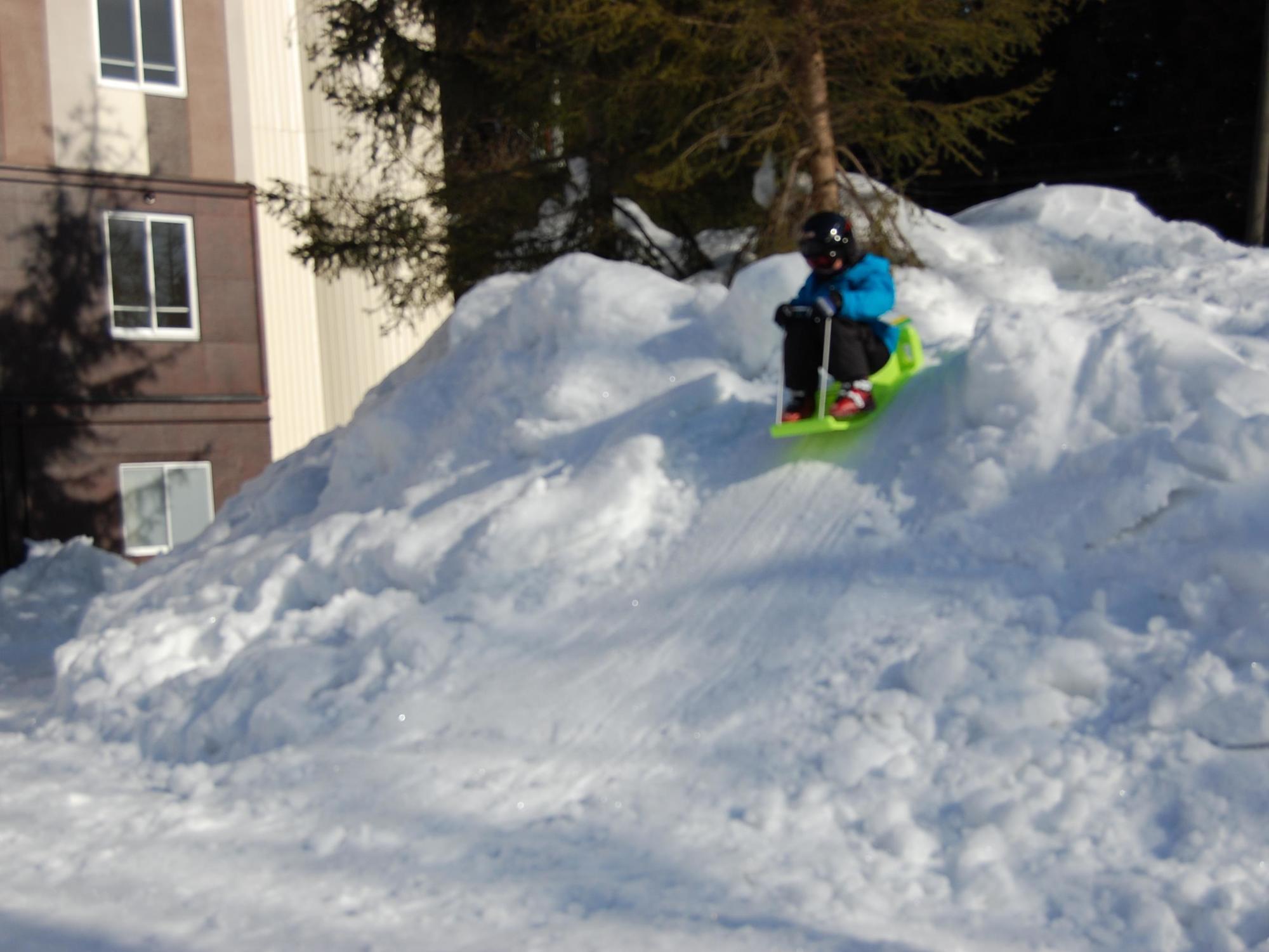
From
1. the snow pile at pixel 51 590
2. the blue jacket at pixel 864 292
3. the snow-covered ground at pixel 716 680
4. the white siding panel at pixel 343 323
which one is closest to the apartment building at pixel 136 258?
the white siding panel at pixel 343 323

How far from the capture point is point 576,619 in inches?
218

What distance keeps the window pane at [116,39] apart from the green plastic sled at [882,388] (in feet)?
45.6

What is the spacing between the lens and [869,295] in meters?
6.19

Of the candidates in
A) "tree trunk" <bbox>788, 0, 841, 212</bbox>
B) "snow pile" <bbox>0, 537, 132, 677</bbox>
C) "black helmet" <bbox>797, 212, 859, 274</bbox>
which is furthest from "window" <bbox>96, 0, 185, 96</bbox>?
"black helmet" <bbox>797, 212, 859, 274</bbox>

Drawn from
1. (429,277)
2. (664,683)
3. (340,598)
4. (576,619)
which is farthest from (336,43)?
(664,683)

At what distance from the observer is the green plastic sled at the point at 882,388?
5.80 meters

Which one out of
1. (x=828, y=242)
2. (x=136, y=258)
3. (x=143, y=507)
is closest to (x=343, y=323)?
(x=136, y=258)

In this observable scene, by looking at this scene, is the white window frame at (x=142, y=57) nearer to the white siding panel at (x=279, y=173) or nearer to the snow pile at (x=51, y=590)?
the white siding panel at (x=279, y=173)

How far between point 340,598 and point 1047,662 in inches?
142

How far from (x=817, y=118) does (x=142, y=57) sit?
11060 millimetres

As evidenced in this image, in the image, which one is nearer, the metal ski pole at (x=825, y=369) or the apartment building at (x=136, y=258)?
the metal ski pole at (x=825, y=369)

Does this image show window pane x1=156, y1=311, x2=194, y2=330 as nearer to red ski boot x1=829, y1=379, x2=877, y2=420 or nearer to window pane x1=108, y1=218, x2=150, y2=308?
window pane x1=108, y1=218, x2=150, y2=308

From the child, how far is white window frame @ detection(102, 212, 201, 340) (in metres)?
12.8

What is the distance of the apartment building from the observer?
51.5 ft
